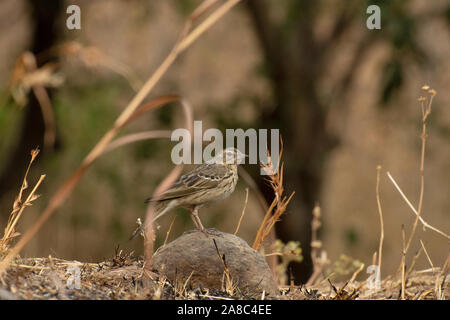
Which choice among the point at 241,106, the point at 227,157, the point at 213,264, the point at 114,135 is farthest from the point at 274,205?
the point at 241,106

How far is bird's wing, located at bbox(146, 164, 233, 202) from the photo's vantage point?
372cm

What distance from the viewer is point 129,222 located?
43.3 feet

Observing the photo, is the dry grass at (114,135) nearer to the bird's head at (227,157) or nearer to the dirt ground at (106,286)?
the dirt ground at (106,286)

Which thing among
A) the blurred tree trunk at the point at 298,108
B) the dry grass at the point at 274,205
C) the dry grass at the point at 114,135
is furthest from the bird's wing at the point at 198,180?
the blurred tree trunk at the point at 298,108

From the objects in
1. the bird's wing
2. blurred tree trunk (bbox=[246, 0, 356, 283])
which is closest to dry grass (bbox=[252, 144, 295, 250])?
the bird's wing

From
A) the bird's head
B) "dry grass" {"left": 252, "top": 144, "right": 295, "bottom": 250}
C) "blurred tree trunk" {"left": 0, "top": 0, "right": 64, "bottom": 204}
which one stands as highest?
"blurred tree trunk" {"left": 0, "top": 0, "right": 64, "bottom": 204}

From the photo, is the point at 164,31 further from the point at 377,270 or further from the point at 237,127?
the point at 377,270

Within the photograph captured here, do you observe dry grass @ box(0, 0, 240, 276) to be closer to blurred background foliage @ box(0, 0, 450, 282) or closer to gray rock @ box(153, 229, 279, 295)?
gray rock @ box(153, 229, 279, 295)

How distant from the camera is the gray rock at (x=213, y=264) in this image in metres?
3.28

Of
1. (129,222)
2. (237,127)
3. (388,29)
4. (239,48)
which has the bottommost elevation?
(129,222)

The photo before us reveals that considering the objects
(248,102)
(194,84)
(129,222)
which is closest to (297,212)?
(248,102)

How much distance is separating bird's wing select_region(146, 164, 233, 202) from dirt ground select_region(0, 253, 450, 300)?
1.44 feet

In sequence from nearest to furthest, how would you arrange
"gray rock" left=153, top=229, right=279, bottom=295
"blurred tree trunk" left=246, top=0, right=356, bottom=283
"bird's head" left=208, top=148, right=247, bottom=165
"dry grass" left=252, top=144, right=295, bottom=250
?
"dry grass" left=252, top=144, right=295, bottom=250, "gray rock" left=153, top=229, right=279, bottom=295, "bird's head" left=208, top=148, right=247, bottom=165, "blurred tree trunk" left=246, top=0, right=356, bottom=283
